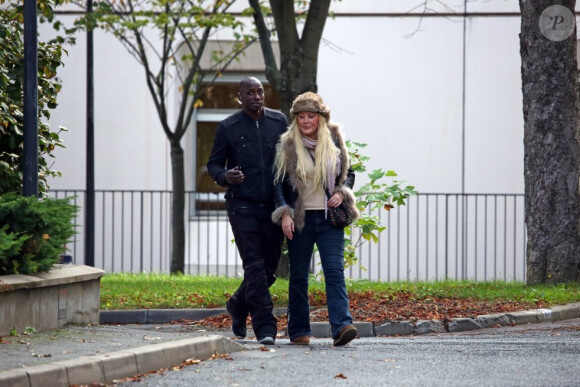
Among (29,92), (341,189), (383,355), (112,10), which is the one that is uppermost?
(112,10)

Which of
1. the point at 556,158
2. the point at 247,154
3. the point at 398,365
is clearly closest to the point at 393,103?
the point at 556,158

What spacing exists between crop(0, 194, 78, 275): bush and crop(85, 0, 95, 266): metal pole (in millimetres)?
9726

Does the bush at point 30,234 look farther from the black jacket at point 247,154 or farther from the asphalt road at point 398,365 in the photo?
the asphalt road at point 398,365

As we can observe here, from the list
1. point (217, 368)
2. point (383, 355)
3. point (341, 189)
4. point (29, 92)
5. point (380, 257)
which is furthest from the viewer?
point (380, 257)

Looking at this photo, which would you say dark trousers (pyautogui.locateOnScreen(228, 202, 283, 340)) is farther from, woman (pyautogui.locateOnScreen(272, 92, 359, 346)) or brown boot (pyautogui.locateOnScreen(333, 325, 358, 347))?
brown boot (pyautogui.locateOnScreen(333, 325, 358, 347))

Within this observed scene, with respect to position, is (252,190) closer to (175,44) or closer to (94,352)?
(94,352)

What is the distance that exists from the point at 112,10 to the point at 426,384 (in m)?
14.5

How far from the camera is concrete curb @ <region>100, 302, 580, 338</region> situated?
10703 mm

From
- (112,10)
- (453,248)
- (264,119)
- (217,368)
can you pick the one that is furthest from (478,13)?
(217,368)

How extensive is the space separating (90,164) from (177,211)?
1696mm

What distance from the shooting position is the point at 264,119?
348 inches

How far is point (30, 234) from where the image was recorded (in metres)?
8.53

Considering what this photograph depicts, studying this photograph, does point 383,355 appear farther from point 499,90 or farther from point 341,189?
point 499,90

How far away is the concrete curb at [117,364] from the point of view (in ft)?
19.8
